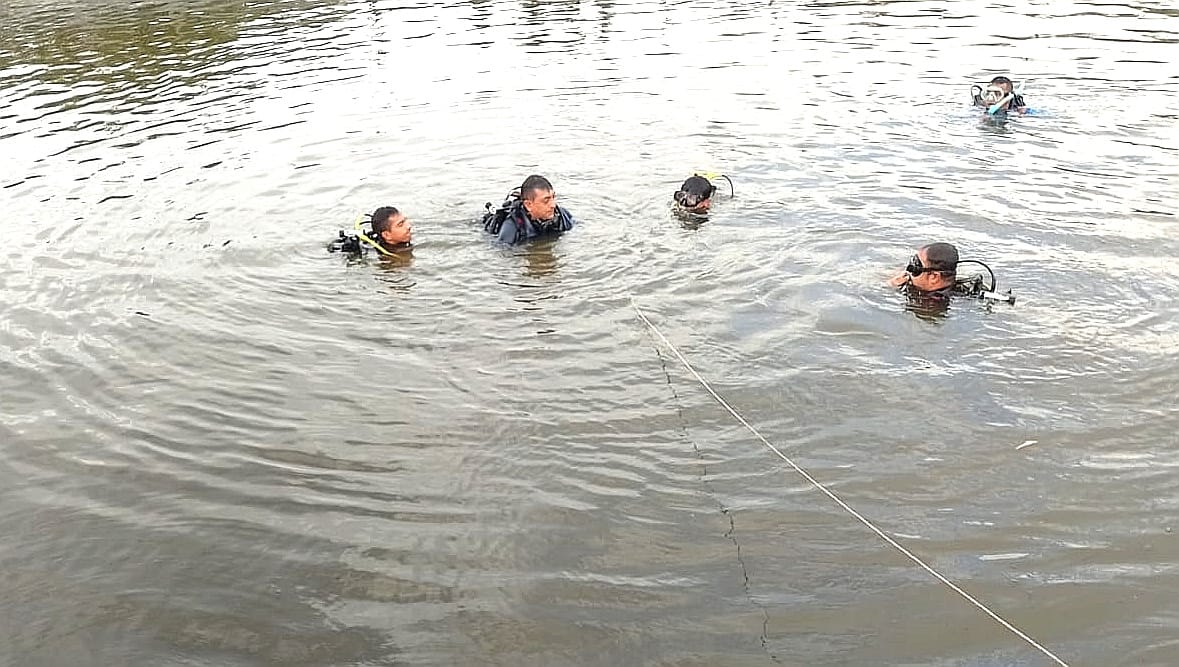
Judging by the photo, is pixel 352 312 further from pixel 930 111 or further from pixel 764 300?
pixel 930 111

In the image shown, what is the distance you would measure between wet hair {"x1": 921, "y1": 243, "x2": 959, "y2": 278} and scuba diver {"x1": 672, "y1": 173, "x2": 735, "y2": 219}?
3.01 m

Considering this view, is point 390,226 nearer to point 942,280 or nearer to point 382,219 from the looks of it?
point 382,219

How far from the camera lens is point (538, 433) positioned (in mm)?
6508

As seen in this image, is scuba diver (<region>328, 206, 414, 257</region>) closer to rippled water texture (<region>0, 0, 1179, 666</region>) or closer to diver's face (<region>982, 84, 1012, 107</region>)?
rippled water texture (<region>0, 0, 1179, 666</region>)

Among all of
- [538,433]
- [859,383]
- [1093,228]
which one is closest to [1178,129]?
[1093,228]

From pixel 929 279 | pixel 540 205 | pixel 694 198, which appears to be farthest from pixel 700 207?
pixel 929 279

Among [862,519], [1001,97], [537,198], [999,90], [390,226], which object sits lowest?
[862,519]

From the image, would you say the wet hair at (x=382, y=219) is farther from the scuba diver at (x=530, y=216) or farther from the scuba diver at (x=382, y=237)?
the scuba diver at (x=530, y=216)

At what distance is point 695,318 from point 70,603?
5.11 m

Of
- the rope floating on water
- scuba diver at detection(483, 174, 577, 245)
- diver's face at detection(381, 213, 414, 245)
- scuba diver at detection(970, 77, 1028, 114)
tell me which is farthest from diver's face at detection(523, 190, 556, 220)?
scuba diver at detection(970, 77, 1028, 114)

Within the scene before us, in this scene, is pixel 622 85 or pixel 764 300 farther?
pixel 622 85

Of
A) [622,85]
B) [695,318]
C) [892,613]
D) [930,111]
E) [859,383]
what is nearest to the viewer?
[892,613]

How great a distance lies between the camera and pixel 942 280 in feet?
26.4

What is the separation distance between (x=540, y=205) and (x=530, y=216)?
0.76 feet
